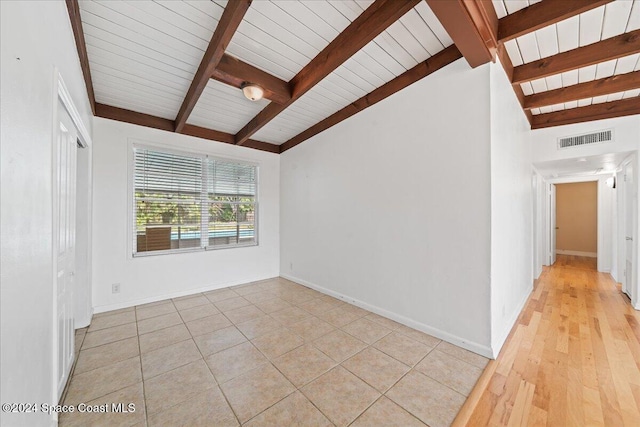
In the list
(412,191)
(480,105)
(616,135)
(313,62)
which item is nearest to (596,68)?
(616,135)

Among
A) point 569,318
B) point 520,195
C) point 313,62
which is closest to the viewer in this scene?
point 313,62

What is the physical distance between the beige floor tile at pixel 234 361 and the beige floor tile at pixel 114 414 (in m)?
0.51

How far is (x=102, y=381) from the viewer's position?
1908 millimetres

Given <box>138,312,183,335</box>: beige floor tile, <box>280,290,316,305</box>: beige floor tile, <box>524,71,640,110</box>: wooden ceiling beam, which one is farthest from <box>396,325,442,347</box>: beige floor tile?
<box>524,71,640,110</box>: wooden ceiling beam

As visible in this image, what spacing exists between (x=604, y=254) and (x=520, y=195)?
423 centimetres

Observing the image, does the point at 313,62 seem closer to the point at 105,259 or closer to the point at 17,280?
the point at 17,280

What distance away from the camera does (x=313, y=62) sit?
2471 millimetres

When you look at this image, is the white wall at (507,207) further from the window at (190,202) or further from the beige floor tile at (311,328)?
the window at (190,202)

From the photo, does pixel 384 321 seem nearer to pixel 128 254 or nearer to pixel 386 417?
pixel 386 417

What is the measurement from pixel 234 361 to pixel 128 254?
240 centimetres

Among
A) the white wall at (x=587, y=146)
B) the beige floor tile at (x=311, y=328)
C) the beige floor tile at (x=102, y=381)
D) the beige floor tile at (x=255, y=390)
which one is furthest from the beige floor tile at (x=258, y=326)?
the white wall at (x=587, y=146)

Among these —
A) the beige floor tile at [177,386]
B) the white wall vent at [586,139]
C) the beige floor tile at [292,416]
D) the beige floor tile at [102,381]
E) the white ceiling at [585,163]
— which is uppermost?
the white wall vent at [586,139]

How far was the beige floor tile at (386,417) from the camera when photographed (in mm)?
1541

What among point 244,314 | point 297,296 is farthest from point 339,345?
point 297,296
